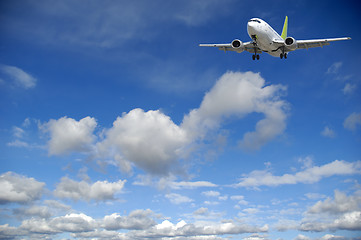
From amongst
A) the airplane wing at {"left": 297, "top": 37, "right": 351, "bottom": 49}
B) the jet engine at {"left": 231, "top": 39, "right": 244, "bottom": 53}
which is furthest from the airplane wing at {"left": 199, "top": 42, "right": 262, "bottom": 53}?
the airplane wing at {"left": 297, "top": 37, "right": 351, "bottom": 49}

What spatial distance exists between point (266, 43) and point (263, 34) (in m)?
3.28

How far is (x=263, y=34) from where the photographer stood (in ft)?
245

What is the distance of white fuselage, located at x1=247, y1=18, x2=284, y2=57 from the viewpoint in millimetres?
73500

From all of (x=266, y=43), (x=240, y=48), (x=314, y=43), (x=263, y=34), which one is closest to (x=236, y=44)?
(x=240, y=48)

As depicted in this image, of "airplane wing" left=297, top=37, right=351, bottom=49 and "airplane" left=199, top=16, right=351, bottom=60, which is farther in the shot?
"airplane wing" left=297, top=37, right=351, bottom=49

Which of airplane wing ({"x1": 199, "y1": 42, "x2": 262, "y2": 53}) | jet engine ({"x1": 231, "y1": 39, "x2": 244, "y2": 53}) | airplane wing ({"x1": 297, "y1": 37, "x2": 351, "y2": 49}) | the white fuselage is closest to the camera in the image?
the white fuselage

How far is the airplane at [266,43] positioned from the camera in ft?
244

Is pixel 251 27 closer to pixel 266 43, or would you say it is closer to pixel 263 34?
pixel 263 34

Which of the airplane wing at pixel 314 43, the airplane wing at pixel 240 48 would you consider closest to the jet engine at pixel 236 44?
the airplane wing at pixel 240 48

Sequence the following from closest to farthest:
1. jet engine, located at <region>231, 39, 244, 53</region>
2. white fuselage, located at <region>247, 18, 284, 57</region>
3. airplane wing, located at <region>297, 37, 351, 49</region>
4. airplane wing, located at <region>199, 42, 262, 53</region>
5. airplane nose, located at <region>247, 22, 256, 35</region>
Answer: airplane nose, located at <region>247, 22, 256, 35</region> → white fuselage, located at <region>247, 18, 284, 57</region> → airplane wing, located at <region>297, 37, 351, 49</region> → jet engine, located at <region>231, 39, 244, 53</region> → airplane wing, located at <region>199, 42, 262, 53</region>

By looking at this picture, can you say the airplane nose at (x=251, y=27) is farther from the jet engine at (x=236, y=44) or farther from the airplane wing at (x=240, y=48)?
the airplane wing at (x=240, y=48)

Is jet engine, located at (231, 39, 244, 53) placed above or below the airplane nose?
above

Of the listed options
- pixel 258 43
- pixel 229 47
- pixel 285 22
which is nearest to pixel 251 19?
pixel 258 43

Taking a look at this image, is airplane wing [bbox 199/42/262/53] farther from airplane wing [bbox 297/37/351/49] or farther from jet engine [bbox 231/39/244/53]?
airplane wing [bbox 297/37/351/49]
